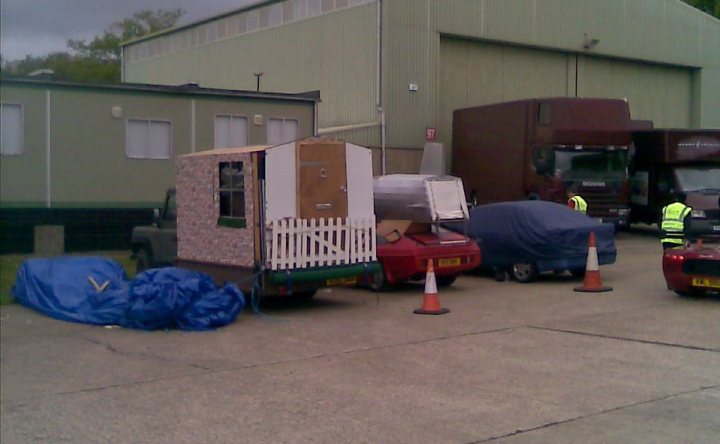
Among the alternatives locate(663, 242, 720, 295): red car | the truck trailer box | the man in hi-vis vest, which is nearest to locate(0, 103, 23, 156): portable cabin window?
the truck trailer box

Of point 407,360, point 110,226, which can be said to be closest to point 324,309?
point 407,360

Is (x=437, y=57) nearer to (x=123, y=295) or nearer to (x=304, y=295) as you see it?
(x=304, y=295)

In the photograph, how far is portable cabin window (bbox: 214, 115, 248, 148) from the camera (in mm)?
24500

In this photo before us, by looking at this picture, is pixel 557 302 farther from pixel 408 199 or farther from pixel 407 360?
pixel 407 360

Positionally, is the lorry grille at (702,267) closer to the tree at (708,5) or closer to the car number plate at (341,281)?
the car number plate at (341,281)

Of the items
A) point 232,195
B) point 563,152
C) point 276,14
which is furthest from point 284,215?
point 276,14

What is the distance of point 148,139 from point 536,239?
36.1 feet

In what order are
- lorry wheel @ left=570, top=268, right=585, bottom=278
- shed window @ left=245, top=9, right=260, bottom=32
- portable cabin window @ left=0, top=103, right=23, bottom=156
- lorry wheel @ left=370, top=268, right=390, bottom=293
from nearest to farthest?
lorry wheel @ left=370, top=268, right=390, bottom=293, lorry wheel @ left=570, top=268, right=585, bottom=278, portable cabin window @ left=0, top=103, right=23, bottom=156, shed window @ left=245, top=9, right=260, bottom=32

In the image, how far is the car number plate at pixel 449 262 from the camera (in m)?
15.7

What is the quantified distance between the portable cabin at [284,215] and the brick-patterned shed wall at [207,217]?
0.02 m

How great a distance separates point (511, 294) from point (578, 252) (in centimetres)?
190

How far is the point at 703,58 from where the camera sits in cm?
4000

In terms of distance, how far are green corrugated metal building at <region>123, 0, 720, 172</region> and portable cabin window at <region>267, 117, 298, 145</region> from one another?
4.18 meters

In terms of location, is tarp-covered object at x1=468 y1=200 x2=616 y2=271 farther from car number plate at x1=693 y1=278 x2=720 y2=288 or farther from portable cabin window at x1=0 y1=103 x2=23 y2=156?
portable cabin window at x1=0 y1=103 x2=23 y2=156
